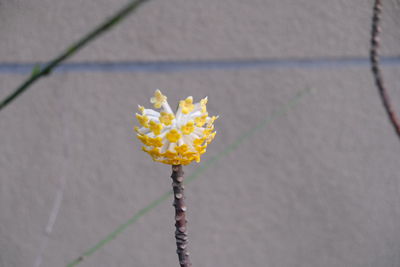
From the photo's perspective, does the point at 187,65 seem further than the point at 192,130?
Yes

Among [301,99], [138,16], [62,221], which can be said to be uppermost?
[138,16]

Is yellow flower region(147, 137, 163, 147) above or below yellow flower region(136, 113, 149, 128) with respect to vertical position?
below

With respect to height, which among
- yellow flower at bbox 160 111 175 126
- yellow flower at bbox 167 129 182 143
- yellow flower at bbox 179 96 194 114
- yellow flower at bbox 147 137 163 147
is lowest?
yellow flower at bbox 147 137 163 147

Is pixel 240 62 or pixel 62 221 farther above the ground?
pixel 240 62

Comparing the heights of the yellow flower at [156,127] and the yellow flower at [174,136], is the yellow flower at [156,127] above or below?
above

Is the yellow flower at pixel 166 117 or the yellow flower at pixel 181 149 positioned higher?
the yellow flower at pixel 166 117

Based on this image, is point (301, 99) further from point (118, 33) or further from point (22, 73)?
point (22, 73)

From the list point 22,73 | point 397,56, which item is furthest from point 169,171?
point 397,56

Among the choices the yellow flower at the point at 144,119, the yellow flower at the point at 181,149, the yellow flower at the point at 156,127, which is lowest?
the yellow flower at the point at 181,149
